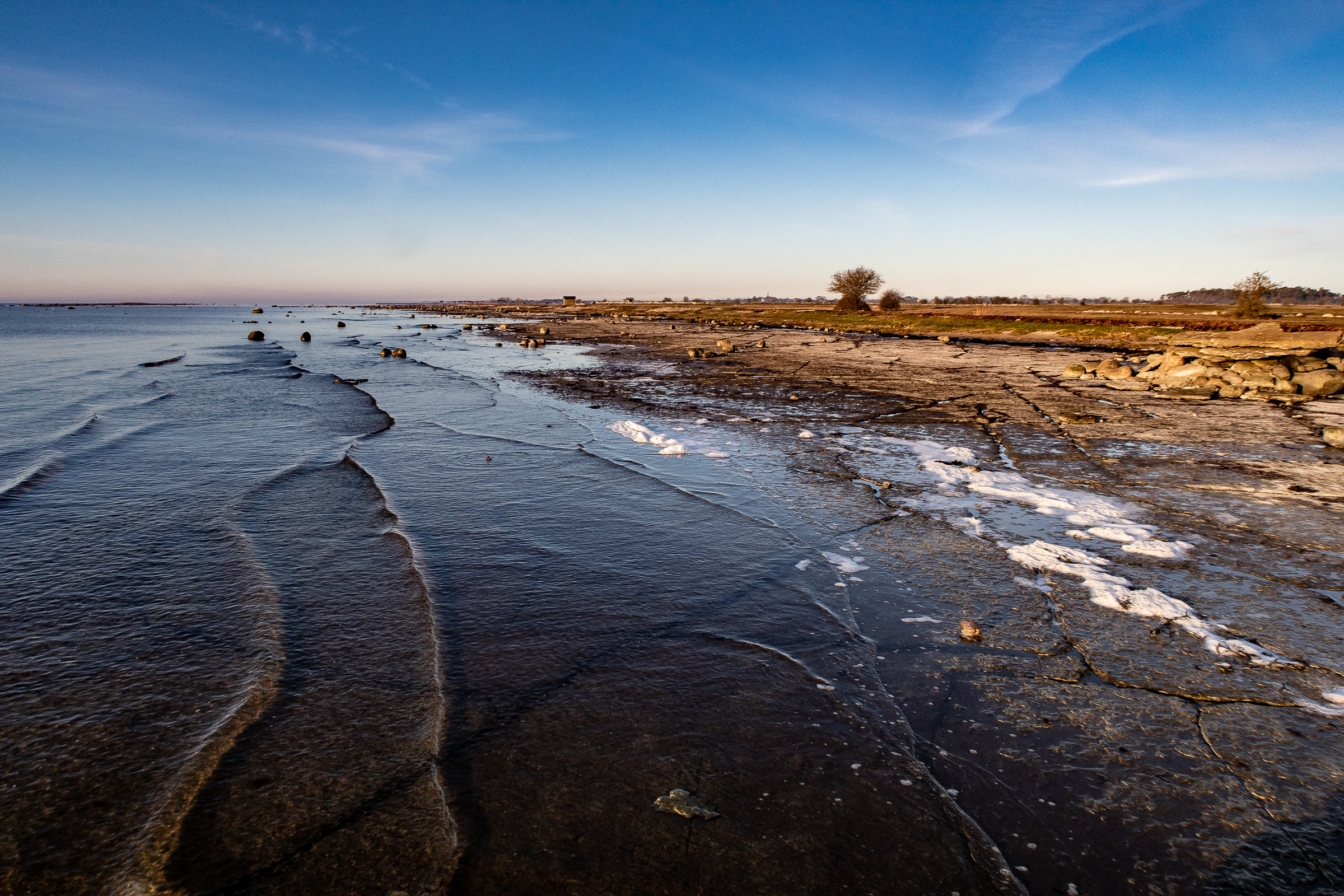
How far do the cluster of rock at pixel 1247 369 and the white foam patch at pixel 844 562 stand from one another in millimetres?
17836

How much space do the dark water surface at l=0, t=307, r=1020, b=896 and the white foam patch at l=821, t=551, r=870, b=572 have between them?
0.27 meters

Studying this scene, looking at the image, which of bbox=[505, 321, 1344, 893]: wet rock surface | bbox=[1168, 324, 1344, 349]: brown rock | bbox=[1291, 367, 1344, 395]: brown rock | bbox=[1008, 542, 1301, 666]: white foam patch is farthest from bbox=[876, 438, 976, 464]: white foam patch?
bbox=[1168, 324, 1344, 349]: brown rock

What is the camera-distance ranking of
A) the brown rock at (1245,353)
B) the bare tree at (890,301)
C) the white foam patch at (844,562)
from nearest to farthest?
the white foam patch at (844,562), the brown rock at (1245,353), the bare tree at (890,301)

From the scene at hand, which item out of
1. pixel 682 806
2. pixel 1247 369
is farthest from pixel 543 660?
pixel 1247 369

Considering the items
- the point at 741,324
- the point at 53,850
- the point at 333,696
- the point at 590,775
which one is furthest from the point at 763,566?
the point at 741,324

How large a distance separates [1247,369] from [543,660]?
79.2 ft

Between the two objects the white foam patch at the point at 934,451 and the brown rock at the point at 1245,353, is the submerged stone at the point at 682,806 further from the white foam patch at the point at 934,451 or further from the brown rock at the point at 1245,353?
the brown rock at the point at 1245,353

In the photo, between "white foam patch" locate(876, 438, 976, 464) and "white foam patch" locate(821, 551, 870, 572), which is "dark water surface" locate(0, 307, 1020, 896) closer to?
"white foam patch" locate(821, 551, 870, 572)

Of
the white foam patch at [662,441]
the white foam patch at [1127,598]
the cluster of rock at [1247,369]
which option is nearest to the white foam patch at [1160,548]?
the white foam patch at [1127,598]

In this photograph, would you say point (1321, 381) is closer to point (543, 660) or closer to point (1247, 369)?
point (1247, 369)

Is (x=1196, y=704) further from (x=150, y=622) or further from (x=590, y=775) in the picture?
(x=150, y=622)

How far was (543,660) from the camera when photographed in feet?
15.7

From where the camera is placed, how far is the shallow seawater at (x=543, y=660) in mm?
3066

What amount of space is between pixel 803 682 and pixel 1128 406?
1700 cm
